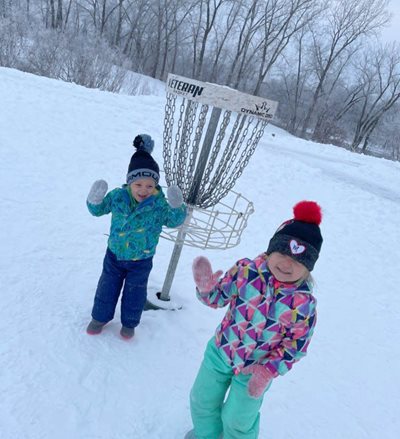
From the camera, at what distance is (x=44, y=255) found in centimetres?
304

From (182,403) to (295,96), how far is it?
83.5 ft

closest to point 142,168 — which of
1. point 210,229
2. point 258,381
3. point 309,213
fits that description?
point 210,229

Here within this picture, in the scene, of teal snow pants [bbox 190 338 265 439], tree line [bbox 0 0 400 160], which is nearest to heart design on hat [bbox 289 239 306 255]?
teal snow pants [bbox 190 338 265 439]

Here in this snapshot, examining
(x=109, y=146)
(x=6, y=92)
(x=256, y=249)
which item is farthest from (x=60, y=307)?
(x=6, y=92)

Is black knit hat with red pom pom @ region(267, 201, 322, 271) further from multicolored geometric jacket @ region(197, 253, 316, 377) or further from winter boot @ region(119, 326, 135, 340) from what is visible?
winter boot @ region(119, 326, 135, 340)

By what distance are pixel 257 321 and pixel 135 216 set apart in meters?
0.90

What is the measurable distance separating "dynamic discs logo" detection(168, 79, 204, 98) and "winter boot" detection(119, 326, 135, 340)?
145 centimetres

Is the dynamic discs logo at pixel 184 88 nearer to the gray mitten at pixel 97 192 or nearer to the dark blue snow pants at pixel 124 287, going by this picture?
the gray mitten at pixel 97 192

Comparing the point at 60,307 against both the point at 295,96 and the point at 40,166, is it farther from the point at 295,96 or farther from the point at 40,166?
the point at 295,96

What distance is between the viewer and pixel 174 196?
2.03 meters

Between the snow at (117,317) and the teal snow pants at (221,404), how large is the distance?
0.85 feet

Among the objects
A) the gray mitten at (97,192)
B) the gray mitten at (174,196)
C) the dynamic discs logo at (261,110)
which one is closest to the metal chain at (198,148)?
the dynamic discs logo at (261,110)

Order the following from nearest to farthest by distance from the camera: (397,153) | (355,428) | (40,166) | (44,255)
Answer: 1. (355,428)
2. (44,255)
3. (40,166)
4. (397,153)

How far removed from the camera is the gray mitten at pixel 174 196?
6.64 ft
